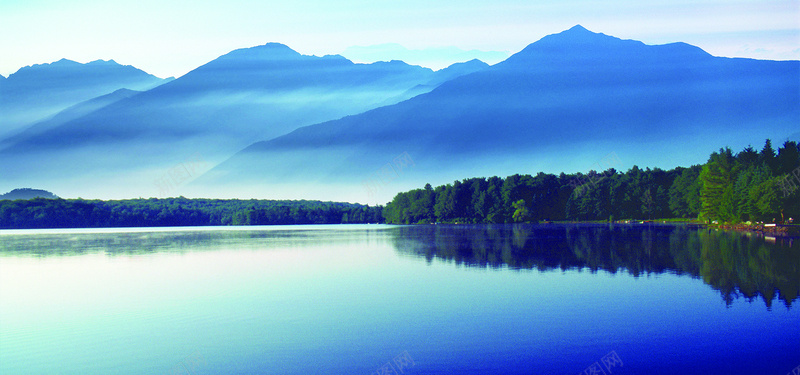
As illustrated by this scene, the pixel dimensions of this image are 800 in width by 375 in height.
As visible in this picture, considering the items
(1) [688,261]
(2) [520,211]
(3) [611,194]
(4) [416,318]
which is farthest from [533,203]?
(4) [416,318]

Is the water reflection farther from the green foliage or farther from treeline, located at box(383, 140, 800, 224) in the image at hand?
the green foliage

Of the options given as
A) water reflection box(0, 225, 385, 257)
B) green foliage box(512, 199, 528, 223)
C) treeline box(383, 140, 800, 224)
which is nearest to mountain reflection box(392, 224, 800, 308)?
water reflection box(0, 225, 385, 257)

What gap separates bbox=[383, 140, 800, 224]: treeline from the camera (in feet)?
320

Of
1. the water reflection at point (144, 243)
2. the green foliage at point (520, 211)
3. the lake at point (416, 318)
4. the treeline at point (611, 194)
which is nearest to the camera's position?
the lake at point (416, 318)

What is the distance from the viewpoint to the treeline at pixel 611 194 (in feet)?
320

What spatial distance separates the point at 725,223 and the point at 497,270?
231 feet

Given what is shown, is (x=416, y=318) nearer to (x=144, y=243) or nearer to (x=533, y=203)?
(x=144, y=243)

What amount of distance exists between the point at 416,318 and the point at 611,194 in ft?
493

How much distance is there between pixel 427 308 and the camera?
24.9 m

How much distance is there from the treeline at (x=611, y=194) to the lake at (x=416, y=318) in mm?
62002

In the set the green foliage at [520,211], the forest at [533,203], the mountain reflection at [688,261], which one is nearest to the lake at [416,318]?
the mountain reflection at [688,261]

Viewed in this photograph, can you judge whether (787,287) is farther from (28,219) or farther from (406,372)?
(28,219)

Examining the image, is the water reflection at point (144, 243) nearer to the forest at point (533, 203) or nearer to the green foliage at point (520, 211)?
the forest at point (533, 203)

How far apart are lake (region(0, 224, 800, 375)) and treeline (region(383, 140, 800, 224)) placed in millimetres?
62002
